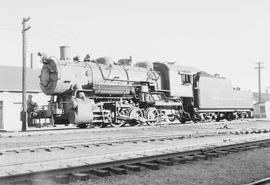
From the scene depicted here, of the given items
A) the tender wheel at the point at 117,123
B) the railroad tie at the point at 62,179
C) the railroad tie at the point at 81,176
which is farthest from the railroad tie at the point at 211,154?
the tender wheel at the point at 117,123

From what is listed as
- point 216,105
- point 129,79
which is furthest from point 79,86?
point 216,105

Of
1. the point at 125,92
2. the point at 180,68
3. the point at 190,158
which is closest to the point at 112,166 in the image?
the point at 190,158

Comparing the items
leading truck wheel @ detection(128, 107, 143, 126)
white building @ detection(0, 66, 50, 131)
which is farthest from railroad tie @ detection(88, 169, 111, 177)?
white building @ detection(0, 66, 50, 131)

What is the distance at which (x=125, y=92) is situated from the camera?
17.8m

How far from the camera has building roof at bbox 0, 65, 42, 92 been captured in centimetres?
2836

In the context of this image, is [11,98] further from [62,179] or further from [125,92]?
[62,179]

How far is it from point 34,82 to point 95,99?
16.4m

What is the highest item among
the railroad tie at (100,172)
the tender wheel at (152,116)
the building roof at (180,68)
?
the building roof at (180,68)

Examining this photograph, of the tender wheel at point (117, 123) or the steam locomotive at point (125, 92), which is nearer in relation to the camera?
the steam locomotive at point (125, 92)

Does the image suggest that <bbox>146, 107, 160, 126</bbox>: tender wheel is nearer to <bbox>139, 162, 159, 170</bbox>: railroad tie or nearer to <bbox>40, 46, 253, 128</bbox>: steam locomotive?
<bbox>40, 46, 253, 128</bbox>: steam locomotive

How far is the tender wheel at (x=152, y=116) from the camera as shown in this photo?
1838 cm

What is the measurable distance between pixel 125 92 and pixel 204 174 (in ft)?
39.5

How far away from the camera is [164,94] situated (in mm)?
20109

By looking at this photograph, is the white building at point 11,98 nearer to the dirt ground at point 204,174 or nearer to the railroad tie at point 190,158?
the railroad tie at point 190,158
